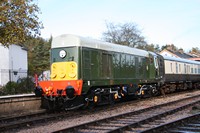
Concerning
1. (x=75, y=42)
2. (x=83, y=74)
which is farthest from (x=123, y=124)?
(x=75, y=42)

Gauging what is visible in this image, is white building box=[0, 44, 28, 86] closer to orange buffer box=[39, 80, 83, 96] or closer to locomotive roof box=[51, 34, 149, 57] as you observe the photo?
locomotive roof box=[51, 34, 149, 57]

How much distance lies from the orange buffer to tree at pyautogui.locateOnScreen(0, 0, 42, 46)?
→ 7.68 feet

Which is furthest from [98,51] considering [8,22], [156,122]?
[156,122]

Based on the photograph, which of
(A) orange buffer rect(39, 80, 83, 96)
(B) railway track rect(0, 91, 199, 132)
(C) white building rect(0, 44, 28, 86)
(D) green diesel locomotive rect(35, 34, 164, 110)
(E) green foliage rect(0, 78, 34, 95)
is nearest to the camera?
(B) railway track rect(0, 91, 199, 132)

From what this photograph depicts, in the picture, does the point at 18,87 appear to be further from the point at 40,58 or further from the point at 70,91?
the point at 40,58

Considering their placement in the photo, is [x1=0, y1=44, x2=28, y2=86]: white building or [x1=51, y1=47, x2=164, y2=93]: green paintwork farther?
[x1=0, y1=44, x2=28, y2=86]: white building

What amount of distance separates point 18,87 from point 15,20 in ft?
34.9

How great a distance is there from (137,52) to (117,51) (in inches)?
→ 115

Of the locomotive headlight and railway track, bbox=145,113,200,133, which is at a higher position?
the locomotive headlight

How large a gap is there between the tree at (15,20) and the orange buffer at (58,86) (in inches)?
92.1

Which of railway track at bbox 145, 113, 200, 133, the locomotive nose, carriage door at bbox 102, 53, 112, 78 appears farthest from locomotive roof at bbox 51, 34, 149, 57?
railway track at bbox 145, 113, 200, 133

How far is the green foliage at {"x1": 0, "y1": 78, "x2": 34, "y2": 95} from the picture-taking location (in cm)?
2112

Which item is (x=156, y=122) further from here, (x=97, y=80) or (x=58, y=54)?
(x=58, y=54)

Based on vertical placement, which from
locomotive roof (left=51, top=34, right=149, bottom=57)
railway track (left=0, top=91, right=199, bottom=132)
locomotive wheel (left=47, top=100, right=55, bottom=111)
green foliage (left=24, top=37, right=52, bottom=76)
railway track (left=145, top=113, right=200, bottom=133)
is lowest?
railway track (left=0, top=91, right=199, bottom=132)
